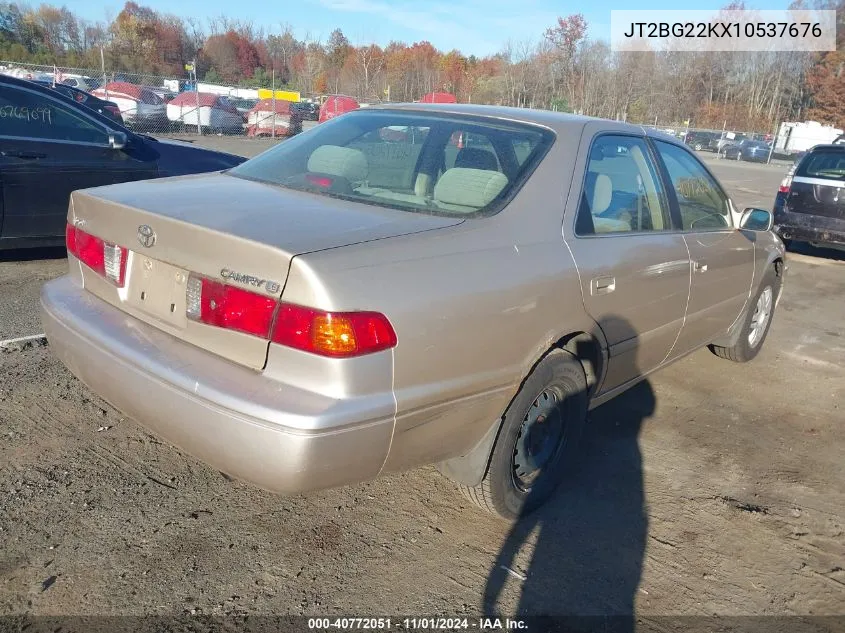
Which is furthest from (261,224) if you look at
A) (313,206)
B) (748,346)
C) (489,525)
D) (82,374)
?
(748,346)

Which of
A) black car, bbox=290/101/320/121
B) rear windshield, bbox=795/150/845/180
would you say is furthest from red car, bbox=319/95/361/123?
rear windshield, bbox=795/150/845/180

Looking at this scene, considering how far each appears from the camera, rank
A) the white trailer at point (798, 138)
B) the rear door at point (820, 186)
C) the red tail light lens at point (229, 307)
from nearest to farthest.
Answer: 1. the red tail light lens at point (229, 307)
2. the rear door at point (820, 186)
3. the white trailer at point (798, 138)

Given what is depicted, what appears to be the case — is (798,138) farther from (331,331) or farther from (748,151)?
(331,331)

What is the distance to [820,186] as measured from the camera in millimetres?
8977

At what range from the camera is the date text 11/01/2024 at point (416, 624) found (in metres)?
2.26

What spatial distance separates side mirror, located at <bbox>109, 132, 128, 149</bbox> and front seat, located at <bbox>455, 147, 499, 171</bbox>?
4154 mm

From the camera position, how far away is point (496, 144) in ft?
9.88

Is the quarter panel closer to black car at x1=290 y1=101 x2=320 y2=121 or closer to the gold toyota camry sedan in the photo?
the gold toyota camry sedan

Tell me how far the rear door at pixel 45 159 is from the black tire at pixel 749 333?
17.0 feet

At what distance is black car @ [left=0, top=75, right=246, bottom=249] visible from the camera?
18.1 ft

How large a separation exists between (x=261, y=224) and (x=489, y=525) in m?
1.54

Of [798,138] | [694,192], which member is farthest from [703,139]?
[694,192]

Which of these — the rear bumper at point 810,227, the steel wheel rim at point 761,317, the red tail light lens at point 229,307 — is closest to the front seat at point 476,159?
the red tail light lens at point 229,307

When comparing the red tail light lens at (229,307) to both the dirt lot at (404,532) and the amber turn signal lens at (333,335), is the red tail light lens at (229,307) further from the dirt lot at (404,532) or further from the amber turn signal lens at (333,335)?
the dirt lot at (404,532)
